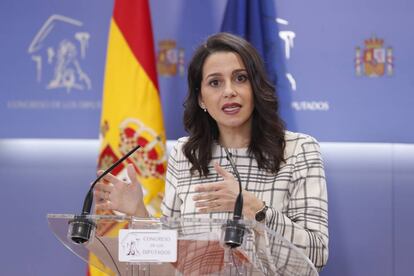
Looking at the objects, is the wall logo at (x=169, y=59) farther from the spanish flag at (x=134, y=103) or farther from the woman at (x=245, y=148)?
the woman at (x=245, y=148)

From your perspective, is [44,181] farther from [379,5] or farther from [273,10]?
[379,5]

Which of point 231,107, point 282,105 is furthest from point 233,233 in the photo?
point 282,105

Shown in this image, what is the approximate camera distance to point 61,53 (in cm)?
358

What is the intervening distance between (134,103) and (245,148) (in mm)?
974

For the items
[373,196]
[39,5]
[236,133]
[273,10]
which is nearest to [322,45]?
[273,10]

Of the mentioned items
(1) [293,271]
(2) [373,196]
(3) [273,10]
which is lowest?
(1) [293,271]

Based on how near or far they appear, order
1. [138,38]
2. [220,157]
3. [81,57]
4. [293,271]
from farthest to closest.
Result: [81,57], [138,38], [220,157], [293,271]

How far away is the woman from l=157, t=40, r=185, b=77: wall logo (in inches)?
39.7

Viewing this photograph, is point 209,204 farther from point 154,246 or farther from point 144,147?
point 144,147

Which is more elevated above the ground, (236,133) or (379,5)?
(379,5)

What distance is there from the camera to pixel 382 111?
3.30 m

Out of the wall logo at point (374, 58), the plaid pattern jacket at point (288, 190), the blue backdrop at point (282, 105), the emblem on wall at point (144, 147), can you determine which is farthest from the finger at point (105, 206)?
the wall logo at point (374, 58)

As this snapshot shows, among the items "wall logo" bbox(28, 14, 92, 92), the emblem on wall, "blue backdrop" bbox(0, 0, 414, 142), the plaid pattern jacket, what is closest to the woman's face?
the plaid pattern jacket

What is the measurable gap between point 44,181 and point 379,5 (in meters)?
1.94
